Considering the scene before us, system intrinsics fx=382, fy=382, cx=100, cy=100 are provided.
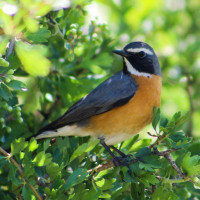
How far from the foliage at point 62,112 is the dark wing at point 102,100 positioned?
174 mm

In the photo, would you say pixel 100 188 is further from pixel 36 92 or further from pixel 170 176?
pixel 36 92

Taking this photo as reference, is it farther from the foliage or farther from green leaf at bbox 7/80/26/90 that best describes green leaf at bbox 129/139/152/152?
green leaf at bbox 7/80/26/90

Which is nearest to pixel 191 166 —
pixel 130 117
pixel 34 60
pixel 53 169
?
pixel 53 169

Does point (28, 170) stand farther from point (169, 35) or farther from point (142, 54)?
point (169, 35)

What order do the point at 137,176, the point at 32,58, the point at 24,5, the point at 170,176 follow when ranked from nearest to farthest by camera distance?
the point at 32,58 → the point at 24,5 → the point at 137,176 → the point at 170,176

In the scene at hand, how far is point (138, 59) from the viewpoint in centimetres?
487

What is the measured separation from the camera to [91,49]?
167 inches

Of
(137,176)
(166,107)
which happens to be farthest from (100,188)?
(166,107)

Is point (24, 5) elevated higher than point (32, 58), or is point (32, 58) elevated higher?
point (24, 5)

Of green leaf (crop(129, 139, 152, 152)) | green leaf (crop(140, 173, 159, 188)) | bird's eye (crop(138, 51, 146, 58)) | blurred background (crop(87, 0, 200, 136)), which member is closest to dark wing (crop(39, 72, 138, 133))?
bird's eye (crop(138, 51, 146, 58))

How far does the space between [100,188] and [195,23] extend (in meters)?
4.54

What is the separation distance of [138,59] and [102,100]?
32.2 inches

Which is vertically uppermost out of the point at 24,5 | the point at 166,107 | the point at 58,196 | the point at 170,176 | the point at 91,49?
the point at 24,5

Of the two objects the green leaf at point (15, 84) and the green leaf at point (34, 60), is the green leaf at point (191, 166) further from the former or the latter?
the green leaf at point (34, 60)
